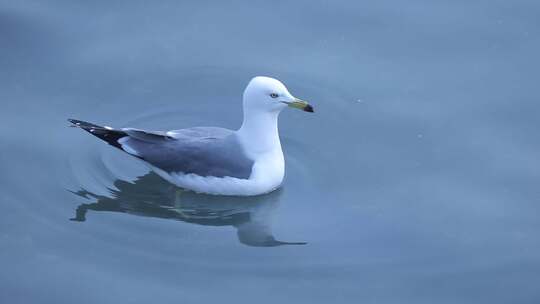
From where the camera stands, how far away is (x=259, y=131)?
8555mm

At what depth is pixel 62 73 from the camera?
32.3 feet

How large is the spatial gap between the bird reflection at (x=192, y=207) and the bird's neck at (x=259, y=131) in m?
0.40

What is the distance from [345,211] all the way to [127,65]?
287 cm

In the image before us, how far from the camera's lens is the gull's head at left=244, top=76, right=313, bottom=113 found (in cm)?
841

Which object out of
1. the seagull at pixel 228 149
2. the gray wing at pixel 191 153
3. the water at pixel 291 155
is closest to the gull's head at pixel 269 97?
the seagull at pixel 228 149

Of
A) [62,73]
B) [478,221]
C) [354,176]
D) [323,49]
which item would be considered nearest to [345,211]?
[354,176]

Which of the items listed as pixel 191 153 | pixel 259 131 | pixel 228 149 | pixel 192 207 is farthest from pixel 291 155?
pixel 192 207

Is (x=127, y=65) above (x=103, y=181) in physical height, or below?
above

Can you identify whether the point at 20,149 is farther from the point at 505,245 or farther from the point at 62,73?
the point at 505,245

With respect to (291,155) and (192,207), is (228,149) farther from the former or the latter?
(291,155)

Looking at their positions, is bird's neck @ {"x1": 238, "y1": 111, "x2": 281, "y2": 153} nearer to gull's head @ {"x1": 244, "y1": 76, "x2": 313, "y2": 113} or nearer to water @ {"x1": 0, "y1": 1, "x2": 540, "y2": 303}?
gull's head @ {"x1": 244, "y1": 76, "x2": 313, "y2": 113}

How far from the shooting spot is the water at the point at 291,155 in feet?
25.3

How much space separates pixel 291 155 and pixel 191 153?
3.28 ft

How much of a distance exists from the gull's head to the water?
26.8 inches
